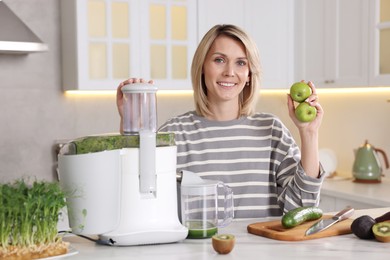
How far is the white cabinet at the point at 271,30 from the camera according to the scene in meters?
4.31

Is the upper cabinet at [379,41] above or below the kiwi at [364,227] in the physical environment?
above

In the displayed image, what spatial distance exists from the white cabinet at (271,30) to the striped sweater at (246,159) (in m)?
1.92

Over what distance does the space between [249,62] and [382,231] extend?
89cm

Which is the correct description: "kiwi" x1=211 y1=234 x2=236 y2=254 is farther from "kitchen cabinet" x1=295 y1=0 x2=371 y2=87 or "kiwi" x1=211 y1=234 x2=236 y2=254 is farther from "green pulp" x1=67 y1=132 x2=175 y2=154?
"kitchen cabinet" x1=295 y1=0 x2=371 y2=87

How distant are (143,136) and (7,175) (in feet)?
7.48

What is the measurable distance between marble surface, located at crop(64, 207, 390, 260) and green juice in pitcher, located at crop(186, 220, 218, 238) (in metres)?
0.02

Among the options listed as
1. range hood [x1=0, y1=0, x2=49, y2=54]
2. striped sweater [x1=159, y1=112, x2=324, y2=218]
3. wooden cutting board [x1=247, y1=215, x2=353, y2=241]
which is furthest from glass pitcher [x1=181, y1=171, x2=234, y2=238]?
range hood [x1=0, y1=0, x2=49, y2=54]

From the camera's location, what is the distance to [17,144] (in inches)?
153

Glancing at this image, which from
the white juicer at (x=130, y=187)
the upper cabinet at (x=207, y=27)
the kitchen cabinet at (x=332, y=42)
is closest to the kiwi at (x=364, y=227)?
the white juicer at (x=130, y=187)

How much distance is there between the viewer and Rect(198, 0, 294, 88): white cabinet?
4312mm

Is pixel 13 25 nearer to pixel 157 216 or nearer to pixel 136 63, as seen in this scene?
pixel 136 63

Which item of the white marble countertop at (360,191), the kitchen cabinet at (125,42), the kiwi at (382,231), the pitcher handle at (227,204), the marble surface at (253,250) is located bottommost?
the white marble countertop at (360,191)

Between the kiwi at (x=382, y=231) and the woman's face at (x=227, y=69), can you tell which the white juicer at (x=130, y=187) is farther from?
the woman's face at (x=227, y=69)

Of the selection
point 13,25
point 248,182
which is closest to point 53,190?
point 248,182
